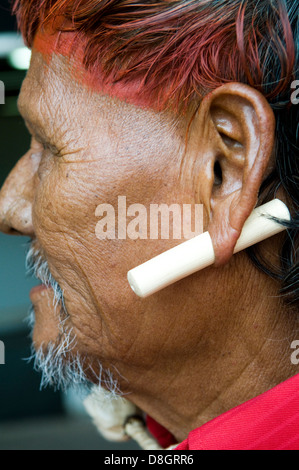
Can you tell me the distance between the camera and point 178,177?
3.66ft

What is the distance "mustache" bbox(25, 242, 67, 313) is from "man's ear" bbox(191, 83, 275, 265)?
41cm

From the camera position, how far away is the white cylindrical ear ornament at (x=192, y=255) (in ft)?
3.46

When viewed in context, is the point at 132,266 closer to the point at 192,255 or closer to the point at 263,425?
the point at 192,255

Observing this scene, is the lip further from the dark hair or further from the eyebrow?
the dark hair

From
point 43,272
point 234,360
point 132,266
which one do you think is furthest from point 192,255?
point 43,272

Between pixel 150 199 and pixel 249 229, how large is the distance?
201 mm

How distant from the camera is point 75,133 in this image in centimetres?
116

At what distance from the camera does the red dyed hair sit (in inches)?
41.2

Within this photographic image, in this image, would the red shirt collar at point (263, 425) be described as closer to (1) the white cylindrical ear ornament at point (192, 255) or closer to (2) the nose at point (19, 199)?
(1) the white cylindrical ear ornament at point (192, 255)

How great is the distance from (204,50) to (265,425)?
0.69 meters

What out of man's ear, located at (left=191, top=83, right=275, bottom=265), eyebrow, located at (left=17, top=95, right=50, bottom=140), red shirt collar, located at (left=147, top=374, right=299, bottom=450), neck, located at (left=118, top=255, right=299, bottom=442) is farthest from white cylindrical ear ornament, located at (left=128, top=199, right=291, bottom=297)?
eyebrow, located at (left=17, top=95, right=50, bottom=140)

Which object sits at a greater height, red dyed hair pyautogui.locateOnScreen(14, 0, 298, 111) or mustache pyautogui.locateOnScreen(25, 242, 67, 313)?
red dyed hair pyautogui.locateOnScreen(14, 0, 298, 111)

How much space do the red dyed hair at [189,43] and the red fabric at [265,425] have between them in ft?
1.77
